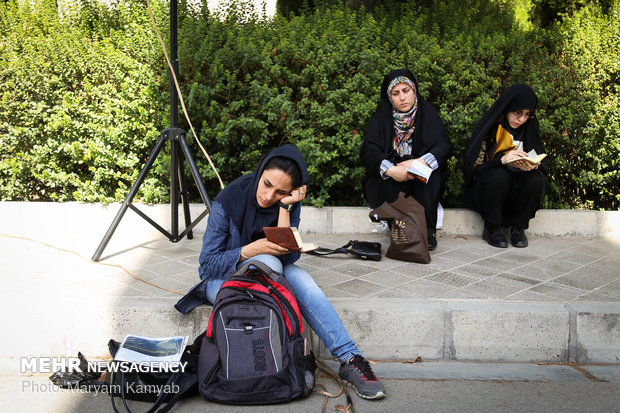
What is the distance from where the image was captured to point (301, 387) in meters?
3.03

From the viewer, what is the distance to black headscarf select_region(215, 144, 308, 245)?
342 centimetres

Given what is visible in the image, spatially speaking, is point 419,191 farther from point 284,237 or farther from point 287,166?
point 284,237

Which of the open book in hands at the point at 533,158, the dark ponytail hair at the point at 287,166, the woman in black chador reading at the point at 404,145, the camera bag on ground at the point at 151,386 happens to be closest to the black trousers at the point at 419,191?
the woman in black chador reading at the point at 404,145

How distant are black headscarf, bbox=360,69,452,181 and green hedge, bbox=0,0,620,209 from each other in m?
0.26

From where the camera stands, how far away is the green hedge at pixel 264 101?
562cm

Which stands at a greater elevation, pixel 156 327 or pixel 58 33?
pixel 58 33

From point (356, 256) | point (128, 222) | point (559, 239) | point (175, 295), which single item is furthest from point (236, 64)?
point (559, 239)

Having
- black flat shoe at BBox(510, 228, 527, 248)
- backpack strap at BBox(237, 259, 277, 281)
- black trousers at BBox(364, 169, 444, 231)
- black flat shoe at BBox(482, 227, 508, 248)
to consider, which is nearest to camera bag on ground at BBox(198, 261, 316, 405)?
backpack strap at BBox(237, 259, 277, 281)

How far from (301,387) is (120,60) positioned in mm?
3930

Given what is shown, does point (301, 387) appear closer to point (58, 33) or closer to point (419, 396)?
point (419, 396)

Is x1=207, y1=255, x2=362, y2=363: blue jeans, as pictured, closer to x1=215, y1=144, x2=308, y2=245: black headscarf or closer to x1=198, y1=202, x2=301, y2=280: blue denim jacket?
x1=198, y1=202, x2=301, y2=280: blue denim jacket

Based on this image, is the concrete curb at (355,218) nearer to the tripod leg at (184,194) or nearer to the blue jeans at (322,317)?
the tripod leg at (184,194)

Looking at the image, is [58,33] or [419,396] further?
[58,33]

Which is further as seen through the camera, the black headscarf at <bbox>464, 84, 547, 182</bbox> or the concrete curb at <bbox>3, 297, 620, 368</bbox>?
the black headscarf at <bbox>464, 84, 547, 182</bbox>
